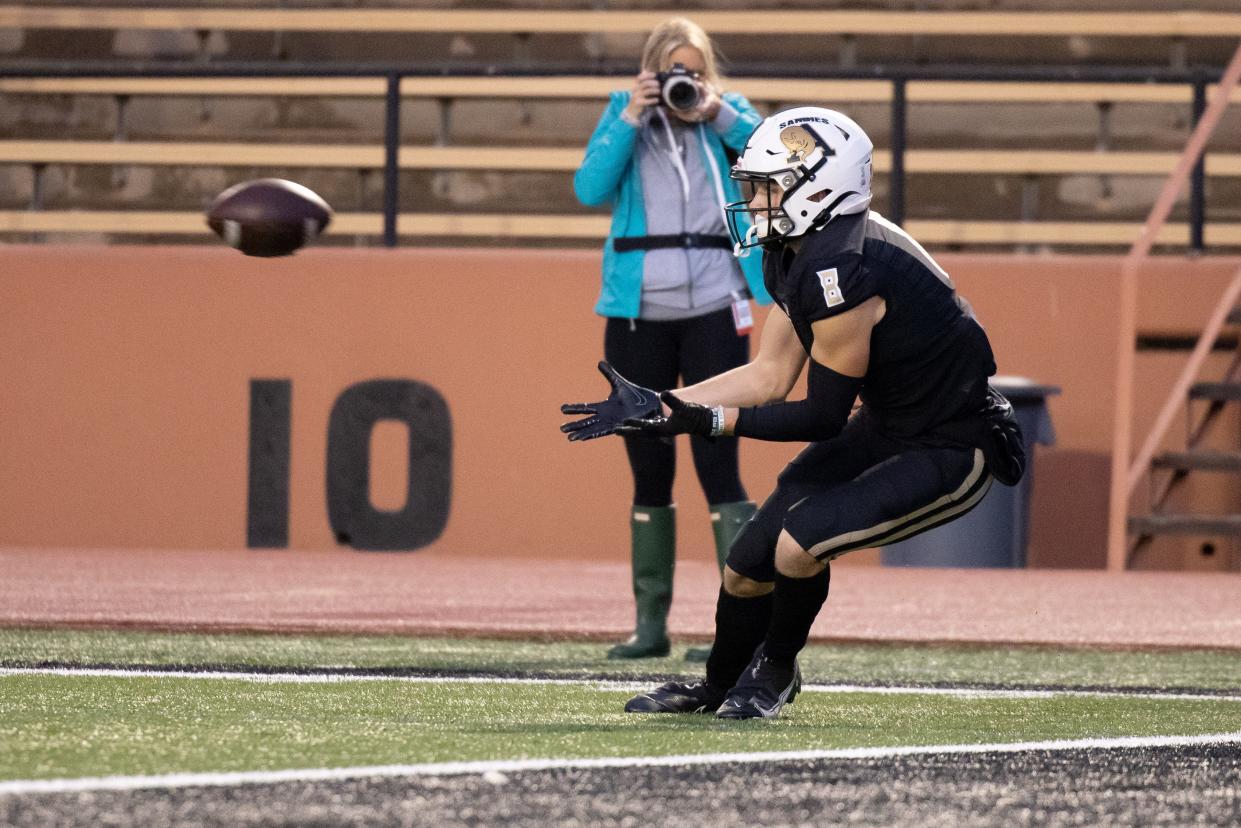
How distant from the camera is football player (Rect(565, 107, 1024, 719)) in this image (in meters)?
4.82

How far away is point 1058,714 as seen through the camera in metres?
5.23

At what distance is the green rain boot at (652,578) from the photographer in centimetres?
657

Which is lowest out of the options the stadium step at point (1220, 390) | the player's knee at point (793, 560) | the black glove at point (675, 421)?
the player's knee at point (793, 560)

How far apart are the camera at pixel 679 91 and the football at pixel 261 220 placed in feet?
6.42

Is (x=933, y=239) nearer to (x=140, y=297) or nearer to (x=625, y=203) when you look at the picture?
(x=140, y=297)

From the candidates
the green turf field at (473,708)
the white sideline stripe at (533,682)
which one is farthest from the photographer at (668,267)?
the white sideline stripe at (533,682)

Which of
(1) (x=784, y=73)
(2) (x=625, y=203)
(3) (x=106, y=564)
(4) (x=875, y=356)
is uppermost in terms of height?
(1) (x=784, y=73)

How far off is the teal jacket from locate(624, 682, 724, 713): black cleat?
5.45ft

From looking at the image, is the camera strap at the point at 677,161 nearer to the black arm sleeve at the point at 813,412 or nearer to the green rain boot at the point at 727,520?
the green rain boot at the point at 727,520

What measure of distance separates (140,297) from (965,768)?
A: 7.29m

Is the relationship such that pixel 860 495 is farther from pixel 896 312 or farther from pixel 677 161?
pixel 677 161

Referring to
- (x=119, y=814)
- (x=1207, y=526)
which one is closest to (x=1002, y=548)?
(x=1207, y=526)

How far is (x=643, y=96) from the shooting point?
21.2 feet

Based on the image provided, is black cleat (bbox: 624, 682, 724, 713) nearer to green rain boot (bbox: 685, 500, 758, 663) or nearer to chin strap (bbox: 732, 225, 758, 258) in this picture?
chin strap (bbox: 732, 225, 758, 258)
